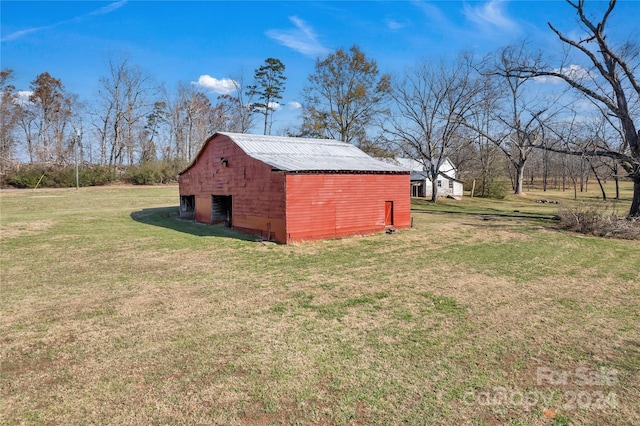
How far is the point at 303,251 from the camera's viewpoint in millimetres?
Result: 12352

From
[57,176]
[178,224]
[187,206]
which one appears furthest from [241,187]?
[57,176]

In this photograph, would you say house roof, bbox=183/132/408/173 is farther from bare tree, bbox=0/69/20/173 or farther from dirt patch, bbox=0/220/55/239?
bare tree, bbox=0/69/20/173

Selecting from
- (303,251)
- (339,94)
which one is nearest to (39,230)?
(303,251)

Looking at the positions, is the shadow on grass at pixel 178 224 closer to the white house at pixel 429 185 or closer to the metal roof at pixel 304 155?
the metal roof at pixel 304 155

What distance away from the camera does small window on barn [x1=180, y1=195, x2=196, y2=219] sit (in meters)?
21.3

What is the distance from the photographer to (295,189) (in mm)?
13664

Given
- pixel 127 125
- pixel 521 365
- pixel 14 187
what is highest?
pixel 127 125

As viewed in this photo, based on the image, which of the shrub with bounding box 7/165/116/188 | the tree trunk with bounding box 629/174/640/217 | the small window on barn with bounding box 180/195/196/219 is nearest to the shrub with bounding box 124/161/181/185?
the shrub with bounding box 7/165/116/188

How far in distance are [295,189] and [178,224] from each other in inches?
305

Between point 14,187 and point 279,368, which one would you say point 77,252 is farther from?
point 14,187

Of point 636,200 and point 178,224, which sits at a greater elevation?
point 636,200

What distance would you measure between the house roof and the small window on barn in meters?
5.14

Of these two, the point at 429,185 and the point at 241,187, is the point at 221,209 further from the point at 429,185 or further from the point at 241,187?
the point at 429,185

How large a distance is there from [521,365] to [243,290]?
17.3 feet
